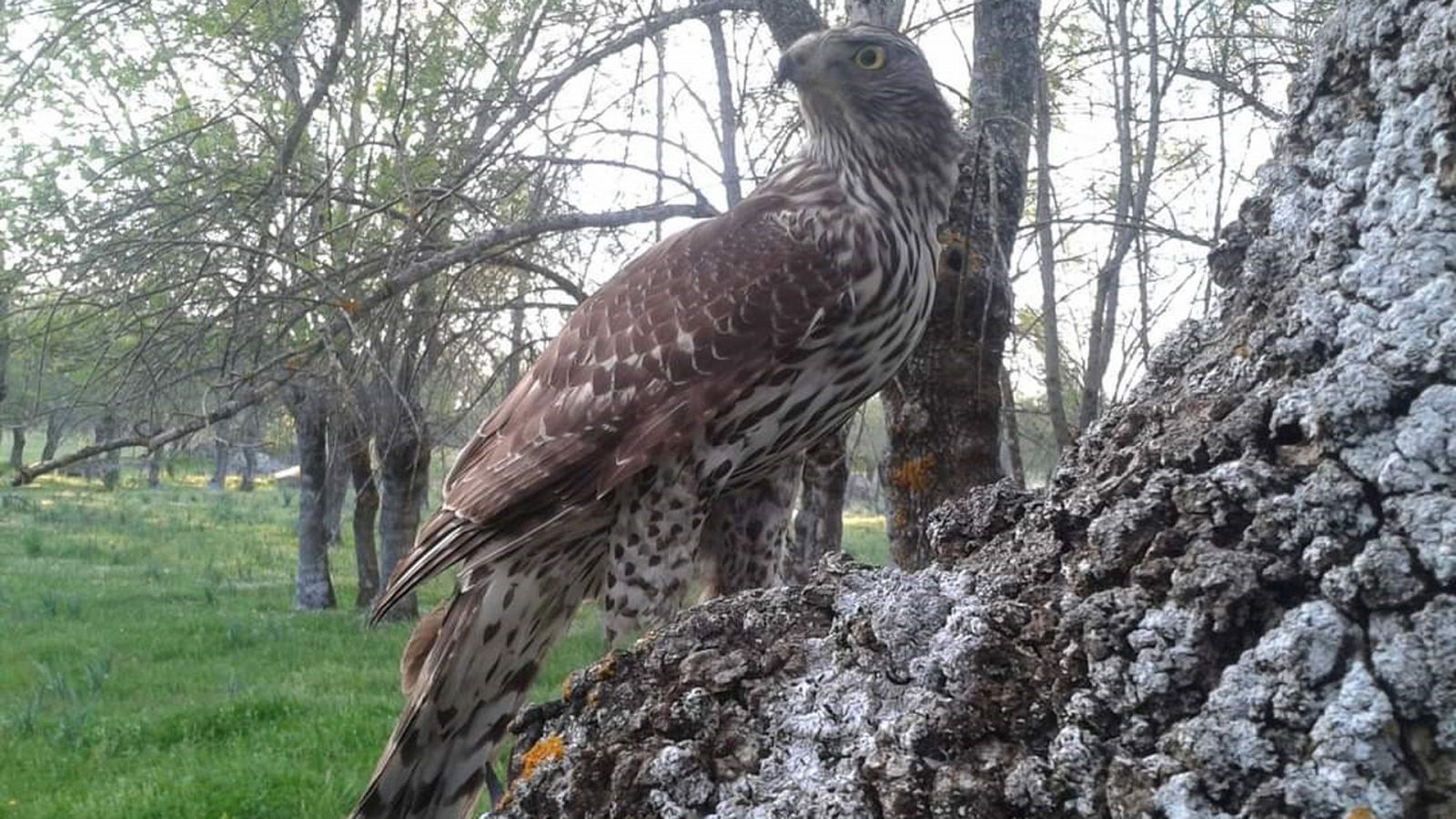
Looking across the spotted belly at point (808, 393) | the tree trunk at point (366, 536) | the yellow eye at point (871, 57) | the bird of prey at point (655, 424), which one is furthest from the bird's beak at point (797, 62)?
the tree trunk at point (366, 536)

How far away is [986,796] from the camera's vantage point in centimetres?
111

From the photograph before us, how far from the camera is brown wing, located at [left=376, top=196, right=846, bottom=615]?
2.78m

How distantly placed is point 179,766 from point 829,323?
6278 millimetres

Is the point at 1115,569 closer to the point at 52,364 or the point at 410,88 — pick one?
the point at 410,88

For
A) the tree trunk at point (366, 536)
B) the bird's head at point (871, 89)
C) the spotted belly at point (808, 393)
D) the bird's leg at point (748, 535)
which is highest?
the bird's head at point (871, 89)

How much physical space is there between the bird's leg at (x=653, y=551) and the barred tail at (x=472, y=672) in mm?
241

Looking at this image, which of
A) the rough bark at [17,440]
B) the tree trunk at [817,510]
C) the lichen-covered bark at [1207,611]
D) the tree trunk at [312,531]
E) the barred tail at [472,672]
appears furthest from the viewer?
the tree trunk at [312,531]

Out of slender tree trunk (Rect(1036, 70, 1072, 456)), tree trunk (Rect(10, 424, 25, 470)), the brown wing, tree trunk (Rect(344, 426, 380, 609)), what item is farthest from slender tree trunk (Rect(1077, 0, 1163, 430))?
tree trunk (Rect(344, 426, 380, 609))

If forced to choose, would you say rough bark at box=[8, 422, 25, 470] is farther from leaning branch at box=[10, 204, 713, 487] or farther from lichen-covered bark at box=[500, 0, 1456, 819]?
lichen-covered bark at box=[500, 0, 1456, 819]

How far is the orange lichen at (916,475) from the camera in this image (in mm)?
3818

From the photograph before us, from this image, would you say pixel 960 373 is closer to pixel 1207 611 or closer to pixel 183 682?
pixel 1207 611

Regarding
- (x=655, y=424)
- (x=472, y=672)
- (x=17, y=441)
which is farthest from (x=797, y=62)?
(x=17, y=441)

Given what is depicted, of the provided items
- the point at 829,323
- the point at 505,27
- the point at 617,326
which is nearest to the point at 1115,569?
the point at 829,323

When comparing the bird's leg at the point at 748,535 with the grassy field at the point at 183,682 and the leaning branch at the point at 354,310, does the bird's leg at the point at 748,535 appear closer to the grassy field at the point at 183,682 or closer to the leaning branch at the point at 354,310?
the leaning branch at the point at 354,310
